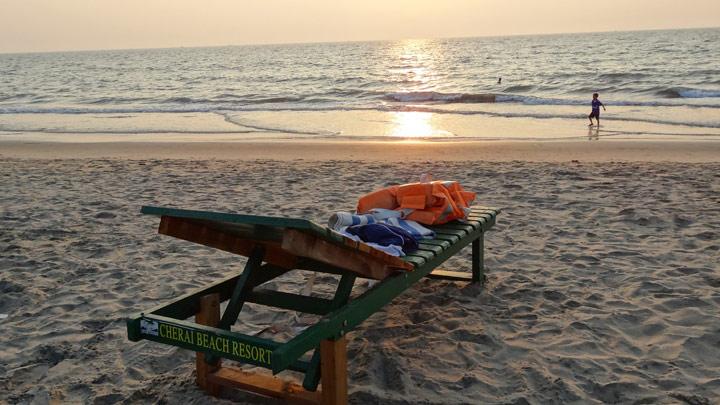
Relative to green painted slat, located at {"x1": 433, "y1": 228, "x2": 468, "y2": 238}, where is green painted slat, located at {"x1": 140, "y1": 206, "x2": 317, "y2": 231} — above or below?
above

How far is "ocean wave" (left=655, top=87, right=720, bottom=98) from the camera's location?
2466 centimetres

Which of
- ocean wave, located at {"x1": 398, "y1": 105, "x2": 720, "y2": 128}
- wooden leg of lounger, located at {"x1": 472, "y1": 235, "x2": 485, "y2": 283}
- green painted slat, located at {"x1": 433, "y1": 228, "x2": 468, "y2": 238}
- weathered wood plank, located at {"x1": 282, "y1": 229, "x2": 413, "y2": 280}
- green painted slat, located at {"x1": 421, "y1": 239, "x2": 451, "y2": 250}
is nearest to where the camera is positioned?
weathered wood plank, located at {"x1": 282, "y1": 229, "x2": 413, "y2": 280}

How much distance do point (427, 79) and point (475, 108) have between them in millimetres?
16395

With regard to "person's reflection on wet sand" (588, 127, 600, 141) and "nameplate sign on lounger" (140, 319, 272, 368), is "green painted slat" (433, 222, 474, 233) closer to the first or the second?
"nameplate sign on lounger" (140, 319, 272, 368)

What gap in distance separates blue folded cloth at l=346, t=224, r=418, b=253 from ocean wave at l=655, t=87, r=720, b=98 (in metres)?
24.7

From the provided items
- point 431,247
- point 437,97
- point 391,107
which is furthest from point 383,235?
point 437,97

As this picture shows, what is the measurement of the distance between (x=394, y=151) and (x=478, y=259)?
26.3ft

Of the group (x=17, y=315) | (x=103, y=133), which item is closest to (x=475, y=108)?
(x=103, y=133)

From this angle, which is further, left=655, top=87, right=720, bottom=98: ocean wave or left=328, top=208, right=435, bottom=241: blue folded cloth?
left=655, top=87, right=720, bottom=98: ocean wave

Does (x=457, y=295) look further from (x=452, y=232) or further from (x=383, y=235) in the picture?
(x=383, y=235)

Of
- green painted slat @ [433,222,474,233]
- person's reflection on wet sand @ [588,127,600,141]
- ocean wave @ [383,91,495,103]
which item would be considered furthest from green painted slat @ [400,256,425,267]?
ocean wave @ [383,91,495,103]

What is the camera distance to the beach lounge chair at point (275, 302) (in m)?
2.65

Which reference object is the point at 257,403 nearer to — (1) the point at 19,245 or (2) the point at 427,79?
(1) the point at 19,245

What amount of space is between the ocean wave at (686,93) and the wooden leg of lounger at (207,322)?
25.7m
